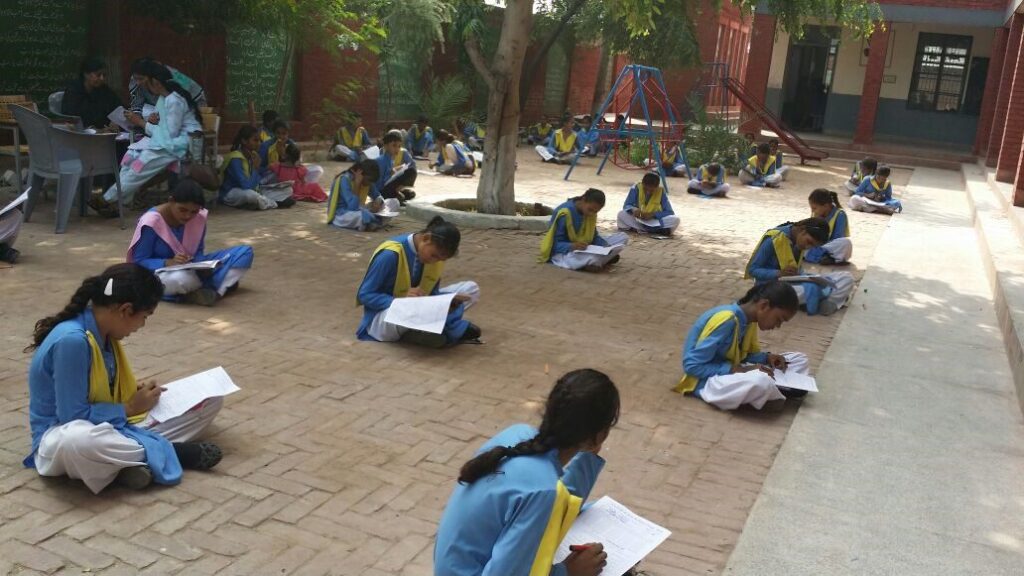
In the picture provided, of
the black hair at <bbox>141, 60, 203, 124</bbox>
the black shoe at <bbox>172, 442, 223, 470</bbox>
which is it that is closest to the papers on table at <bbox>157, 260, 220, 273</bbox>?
the black shoe at <bbox>172, 442, 223, 470</bbox>

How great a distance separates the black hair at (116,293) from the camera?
351 cm

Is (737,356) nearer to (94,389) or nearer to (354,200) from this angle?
(94,389)

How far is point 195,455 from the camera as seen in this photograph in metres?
3.98

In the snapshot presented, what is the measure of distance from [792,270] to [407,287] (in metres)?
3.29

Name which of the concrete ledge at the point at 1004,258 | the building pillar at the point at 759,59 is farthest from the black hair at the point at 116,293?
the building pillar at the point at 759,59

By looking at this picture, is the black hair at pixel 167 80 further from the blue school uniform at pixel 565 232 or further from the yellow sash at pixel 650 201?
the yellow sash at pixel 650 201

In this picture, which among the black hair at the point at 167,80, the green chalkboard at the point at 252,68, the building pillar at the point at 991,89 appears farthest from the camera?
the building pillar at the point at 991,89

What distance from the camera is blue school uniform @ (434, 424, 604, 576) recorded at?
7.83ft

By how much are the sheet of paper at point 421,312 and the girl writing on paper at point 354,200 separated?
4129 millimetres

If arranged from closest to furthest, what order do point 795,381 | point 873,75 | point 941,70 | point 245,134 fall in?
point 795,381
point 245,134
point 873,75
point 941,70

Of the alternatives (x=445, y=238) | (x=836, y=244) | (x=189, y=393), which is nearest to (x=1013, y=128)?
(x=836, y=244)

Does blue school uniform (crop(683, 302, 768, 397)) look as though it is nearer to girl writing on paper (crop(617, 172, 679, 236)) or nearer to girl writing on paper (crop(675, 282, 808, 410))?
girl writing on paper (crop(675, 282, 808, 410))

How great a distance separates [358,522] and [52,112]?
25.5 ft

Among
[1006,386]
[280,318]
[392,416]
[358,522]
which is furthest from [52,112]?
[1006,386]
